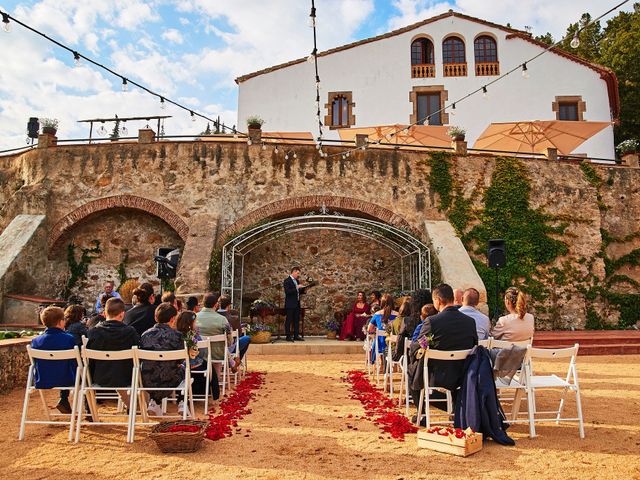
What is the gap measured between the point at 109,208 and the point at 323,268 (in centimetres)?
Result: 573

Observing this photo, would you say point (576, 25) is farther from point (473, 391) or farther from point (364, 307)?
point (473, 391)

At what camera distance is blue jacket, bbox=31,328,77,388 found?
4.54 metres

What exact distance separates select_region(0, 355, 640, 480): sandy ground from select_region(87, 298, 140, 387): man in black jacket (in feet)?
1.60

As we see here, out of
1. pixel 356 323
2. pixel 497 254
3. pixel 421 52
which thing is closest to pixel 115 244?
pixel 356 323

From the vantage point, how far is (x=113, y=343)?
4672mm

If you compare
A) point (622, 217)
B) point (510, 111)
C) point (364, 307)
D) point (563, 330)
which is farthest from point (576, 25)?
point (364, 307)

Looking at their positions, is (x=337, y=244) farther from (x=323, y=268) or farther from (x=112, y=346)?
(x=112, y=346)

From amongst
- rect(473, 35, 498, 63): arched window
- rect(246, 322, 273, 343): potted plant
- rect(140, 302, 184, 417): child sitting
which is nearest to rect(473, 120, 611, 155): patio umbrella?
rect(473, 35, 498, 63): arched window

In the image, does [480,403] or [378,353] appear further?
[378,353]

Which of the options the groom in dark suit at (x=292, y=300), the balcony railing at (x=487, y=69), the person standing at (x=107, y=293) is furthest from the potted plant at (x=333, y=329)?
the balcony railing at (x=487, y=69)

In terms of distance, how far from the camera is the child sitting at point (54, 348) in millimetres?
4543

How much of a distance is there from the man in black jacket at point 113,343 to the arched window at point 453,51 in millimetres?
17411

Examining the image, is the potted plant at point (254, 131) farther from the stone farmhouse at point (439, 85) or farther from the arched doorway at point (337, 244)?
the stone farmhouse at point (439, 85)

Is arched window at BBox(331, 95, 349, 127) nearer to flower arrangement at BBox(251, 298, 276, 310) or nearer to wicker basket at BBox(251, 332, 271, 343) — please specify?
flower arrangement at BBox(251, 298, 276, 310)
